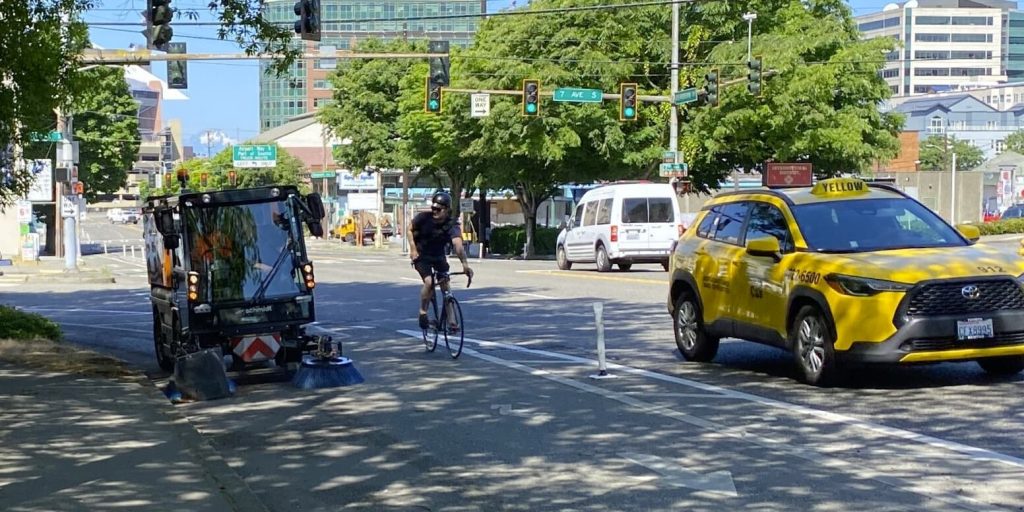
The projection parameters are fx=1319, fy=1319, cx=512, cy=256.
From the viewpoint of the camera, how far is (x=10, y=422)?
1080cm

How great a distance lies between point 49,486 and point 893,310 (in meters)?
6.64

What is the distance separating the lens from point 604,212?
112 feet

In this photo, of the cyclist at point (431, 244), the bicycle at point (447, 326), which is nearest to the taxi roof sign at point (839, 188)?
the bicycle at point (447, 326)

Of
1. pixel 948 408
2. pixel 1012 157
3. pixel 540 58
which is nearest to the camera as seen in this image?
pixel 948 408

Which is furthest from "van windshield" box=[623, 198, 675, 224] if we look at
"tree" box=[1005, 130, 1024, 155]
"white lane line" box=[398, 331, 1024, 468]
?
"tree" box=[1005, 130, 1024, 155]

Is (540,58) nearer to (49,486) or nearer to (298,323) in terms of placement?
(298,323)

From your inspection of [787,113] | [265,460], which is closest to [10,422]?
[265,460]

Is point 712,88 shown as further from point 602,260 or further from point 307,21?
point 307,21

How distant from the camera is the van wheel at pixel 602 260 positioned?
3403cm

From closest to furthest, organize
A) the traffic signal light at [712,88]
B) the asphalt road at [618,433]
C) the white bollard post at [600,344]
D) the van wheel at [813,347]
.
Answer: the asphalt road at [618,433] < the van wheel at [813,347] < the white bollard post at [600,344] < the traffic signal light at [712,88]

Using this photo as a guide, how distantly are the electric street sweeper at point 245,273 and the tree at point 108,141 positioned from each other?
189ft

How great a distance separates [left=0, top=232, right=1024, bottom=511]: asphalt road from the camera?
7820mm

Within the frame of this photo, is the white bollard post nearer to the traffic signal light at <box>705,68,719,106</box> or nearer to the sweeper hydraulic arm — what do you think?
the sweeper hydraulic arm

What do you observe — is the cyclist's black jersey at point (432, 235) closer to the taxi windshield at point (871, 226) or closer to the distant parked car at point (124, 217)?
the taxi windshield at point (871, 226)
